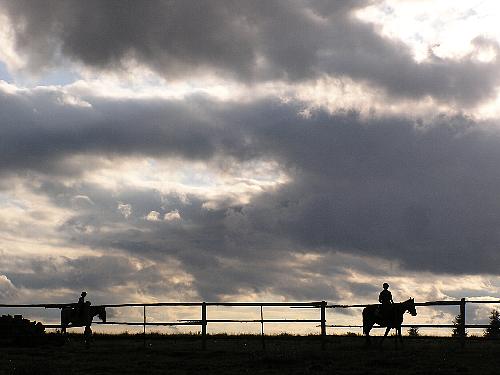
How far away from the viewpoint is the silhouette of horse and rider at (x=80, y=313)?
29.4 metres

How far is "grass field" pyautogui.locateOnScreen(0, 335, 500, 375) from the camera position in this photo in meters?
19.0

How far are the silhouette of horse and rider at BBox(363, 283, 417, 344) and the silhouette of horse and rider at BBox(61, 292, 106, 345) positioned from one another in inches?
410

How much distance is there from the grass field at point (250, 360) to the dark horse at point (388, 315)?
887 mm

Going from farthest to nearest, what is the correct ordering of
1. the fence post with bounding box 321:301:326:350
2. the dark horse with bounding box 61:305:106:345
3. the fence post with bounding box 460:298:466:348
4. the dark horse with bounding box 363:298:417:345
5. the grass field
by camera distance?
the dark horse with bounding box 61:305:106:345 < the dark horse with bounding box 363:298:417:345 < the fence post with bounding box 321:301:326:350 < the fence post with bounding box 460:298:466:348 < the grass field

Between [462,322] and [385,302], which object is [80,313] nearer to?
[385,302]

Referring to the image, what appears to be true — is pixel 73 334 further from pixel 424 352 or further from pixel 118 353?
pixel 424 352

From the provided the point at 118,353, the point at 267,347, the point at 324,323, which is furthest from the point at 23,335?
the point at 324,323

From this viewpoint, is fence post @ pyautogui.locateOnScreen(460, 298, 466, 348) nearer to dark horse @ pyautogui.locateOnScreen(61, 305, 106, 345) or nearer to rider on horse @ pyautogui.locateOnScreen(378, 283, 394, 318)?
rider on horse @ pyautogui.locateOnScreen(378, 283, 394, 318)

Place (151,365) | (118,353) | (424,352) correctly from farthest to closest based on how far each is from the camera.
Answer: (118,353) < (424,352) < (151,365)

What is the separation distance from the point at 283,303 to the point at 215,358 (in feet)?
16.0

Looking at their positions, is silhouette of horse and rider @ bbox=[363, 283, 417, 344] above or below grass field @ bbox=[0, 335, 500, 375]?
above

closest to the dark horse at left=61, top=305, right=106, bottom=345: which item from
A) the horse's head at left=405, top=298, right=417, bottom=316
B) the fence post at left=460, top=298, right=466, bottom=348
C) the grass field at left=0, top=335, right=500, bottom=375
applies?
the grass field at left=0, top=335, right=500, bottom=375

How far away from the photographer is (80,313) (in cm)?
2947

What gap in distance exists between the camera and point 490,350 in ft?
76.6
